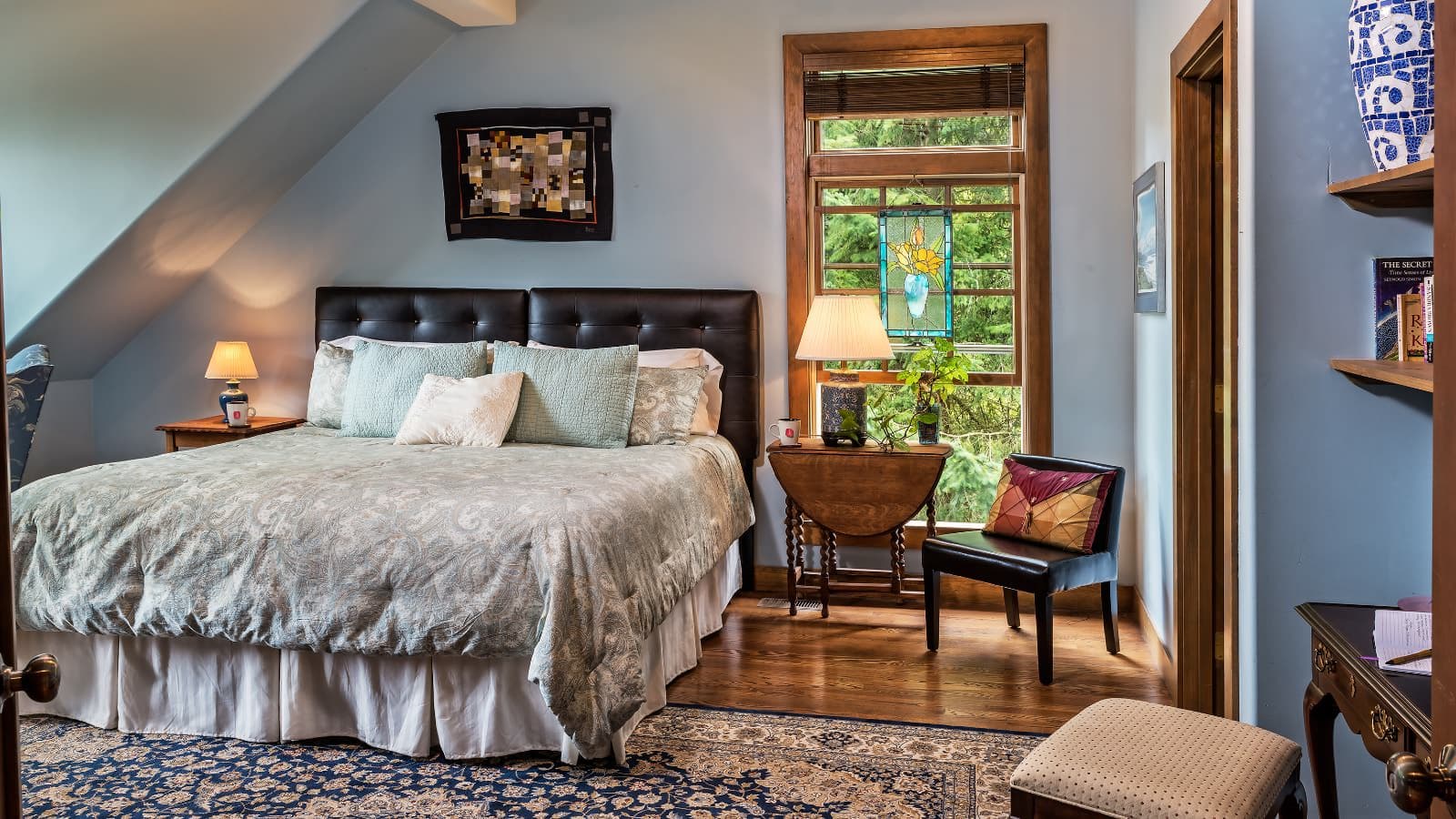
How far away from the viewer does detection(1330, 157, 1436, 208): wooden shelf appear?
1.78 metres

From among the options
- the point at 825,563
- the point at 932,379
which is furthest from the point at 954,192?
the point at 825,563

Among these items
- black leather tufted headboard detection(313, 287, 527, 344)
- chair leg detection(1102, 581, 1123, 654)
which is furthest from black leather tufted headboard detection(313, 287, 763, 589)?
chair leg detection(1102, 581, 1123, 654)

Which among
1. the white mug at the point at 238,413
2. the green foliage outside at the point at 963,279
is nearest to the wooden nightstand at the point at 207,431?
the white mug at the point at 238,413

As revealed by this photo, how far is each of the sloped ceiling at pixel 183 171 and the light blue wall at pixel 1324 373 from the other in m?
3.24

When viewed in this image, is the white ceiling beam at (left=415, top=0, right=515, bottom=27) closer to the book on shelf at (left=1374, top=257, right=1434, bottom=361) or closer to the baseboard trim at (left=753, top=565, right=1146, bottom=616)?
the baseboard trim at (left=753, top=565, right=1146, bottom=616)

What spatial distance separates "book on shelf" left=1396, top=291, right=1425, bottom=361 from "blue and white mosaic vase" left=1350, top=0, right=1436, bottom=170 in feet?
0.96

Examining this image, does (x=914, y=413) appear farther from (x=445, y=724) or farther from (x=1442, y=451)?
(x=1442, y=451)

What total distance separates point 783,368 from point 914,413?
57 cm

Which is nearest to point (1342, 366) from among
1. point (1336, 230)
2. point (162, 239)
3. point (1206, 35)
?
point (1336, 230)

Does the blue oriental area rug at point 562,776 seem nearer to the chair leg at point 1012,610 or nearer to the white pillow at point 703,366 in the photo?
the chair leg at point 1012,610

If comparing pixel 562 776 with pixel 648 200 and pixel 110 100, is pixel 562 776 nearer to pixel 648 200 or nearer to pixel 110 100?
pixel 648 200

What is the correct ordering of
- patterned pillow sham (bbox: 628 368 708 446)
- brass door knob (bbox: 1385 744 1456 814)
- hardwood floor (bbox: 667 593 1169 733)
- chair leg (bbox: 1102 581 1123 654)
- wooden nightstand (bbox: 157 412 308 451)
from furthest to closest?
wooden nightstand (bbox: 157 412 308 451) → patterned pillow sham (bbox: 628 368 708 446) → chair leg (bbox: 1102 581 1123 654) → hardwood floor (bbox: 667 593 1169 733) → brass door knob (bbox: 1385 744 1456 814)

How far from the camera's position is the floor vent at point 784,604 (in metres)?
4.43

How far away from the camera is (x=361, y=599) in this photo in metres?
2.81
